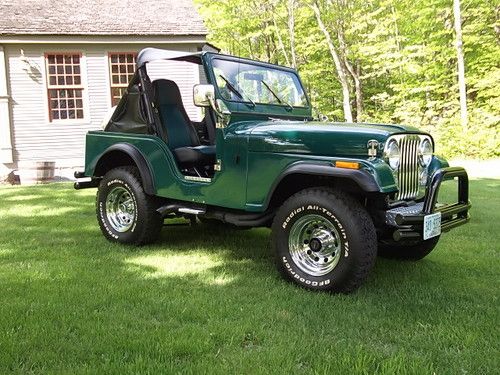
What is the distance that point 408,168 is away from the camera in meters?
3.93

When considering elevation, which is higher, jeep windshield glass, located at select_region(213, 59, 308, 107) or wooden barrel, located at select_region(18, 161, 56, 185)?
jeep windshield glass, located at select_region(213, 59, 308, 107)

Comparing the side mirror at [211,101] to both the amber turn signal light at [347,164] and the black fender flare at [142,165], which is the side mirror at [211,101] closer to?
the black fender flare at [142,165]

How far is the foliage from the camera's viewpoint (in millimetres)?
18484

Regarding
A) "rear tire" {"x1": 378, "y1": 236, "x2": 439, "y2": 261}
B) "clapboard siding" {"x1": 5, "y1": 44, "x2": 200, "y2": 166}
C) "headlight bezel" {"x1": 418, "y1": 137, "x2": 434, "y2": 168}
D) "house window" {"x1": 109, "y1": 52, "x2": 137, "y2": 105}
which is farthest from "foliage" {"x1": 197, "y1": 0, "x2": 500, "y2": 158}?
"headlight bezel" {"x1": 418, "y1": 137, "x2": 434, "y2": 168}

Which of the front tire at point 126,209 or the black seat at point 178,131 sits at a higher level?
the black seat at point 178,131

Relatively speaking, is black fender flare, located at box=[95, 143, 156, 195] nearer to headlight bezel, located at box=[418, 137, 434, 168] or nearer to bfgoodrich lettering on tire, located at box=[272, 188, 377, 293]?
bfgoodrich lettering on tire, located at box=[272, 188, 377, 293]

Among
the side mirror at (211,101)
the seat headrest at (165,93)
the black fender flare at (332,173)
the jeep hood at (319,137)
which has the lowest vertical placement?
the black fender flare at (332,173)

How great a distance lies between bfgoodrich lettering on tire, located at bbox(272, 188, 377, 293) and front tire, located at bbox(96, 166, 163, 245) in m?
1.70

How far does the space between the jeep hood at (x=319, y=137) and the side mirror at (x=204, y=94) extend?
0.53 meters

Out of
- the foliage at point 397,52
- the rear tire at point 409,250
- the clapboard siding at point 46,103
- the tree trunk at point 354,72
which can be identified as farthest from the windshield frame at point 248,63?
the tree trunk at point 354,72

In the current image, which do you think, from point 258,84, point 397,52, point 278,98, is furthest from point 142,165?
point 397,52

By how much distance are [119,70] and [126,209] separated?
34.3 feet

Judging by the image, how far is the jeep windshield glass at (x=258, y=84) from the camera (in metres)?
4.88

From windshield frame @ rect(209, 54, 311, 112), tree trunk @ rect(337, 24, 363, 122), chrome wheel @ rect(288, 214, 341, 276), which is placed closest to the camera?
chrome wheel @ rect(288, 214, 341, 276)
